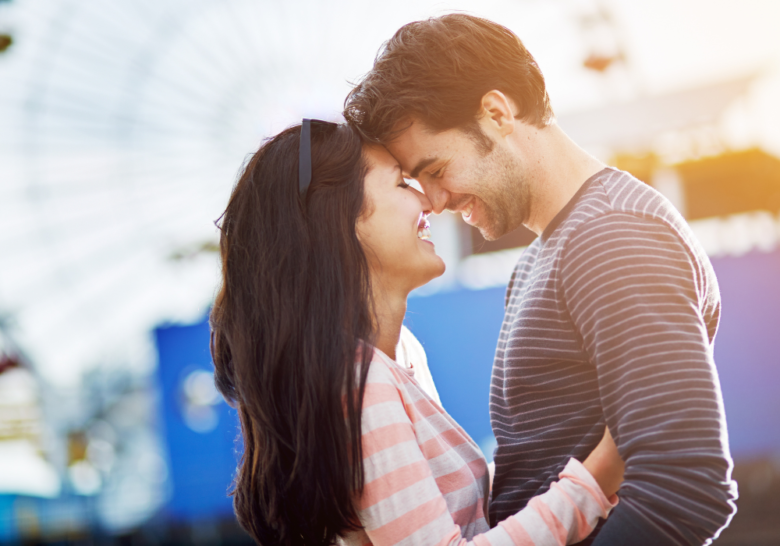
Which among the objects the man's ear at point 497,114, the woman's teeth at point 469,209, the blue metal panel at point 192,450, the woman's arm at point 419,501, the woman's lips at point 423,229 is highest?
the man's ear at point 497,114

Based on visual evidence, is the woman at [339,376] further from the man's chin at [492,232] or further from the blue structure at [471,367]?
the blue structure at [471,367]

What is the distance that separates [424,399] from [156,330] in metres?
7.66

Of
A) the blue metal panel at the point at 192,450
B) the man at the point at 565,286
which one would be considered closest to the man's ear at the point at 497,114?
the man at the point at 565,286

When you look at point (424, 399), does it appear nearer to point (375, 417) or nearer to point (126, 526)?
point (375, 417)

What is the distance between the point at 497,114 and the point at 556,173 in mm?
230

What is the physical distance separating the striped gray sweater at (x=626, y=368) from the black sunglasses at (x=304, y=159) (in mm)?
583

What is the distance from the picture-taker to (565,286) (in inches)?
53.5

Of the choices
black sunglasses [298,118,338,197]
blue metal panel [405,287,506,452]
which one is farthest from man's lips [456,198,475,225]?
blue metal panel [405,287,506,452]

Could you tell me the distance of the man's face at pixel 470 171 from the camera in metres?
1.81

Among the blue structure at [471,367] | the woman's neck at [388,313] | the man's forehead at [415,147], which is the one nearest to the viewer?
the woman's neck at [388,313]

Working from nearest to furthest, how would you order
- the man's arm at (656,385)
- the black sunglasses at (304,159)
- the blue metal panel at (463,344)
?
the man's arm at (656,385), the black sunglasses at (304,159), the blue metal panel at (463,344)

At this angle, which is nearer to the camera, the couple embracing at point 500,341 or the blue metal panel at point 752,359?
the couple embracing at point 500,341

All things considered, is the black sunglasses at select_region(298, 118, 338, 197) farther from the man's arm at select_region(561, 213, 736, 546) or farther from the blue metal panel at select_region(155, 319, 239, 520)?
the blue metal panel at select_region(155, 319, 239, 520)

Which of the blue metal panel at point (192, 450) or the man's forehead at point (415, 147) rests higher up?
the man's forehead at point (415, 147)
